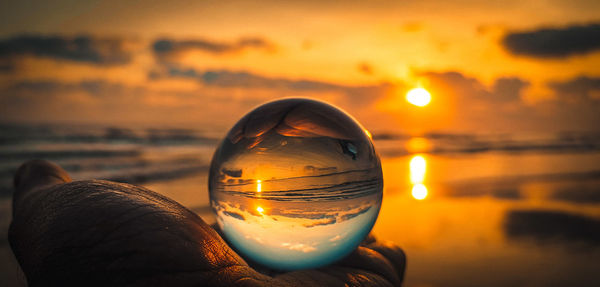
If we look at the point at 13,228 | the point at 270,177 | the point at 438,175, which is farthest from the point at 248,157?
the point at 438,175

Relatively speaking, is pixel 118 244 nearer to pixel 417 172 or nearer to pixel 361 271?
pixel 361 271

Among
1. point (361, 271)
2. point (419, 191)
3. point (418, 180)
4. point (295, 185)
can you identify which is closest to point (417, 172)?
point (418, 180)

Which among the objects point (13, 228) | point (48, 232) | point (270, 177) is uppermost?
point (270, 177)

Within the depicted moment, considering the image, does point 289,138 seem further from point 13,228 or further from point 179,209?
point 13,228

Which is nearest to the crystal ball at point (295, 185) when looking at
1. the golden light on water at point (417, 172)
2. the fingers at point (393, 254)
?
the fingers at point (393, 254)

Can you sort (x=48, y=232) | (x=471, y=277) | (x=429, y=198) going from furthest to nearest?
(x=429, y=198) → (x=471, y=277) → (x=48, y=232)

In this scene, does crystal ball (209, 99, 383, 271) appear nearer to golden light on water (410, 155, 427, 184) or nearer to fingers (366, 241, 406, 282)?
fingers (366, 241, 406, 282)

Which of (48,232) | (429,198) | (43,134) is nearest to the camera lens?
(48,232)
